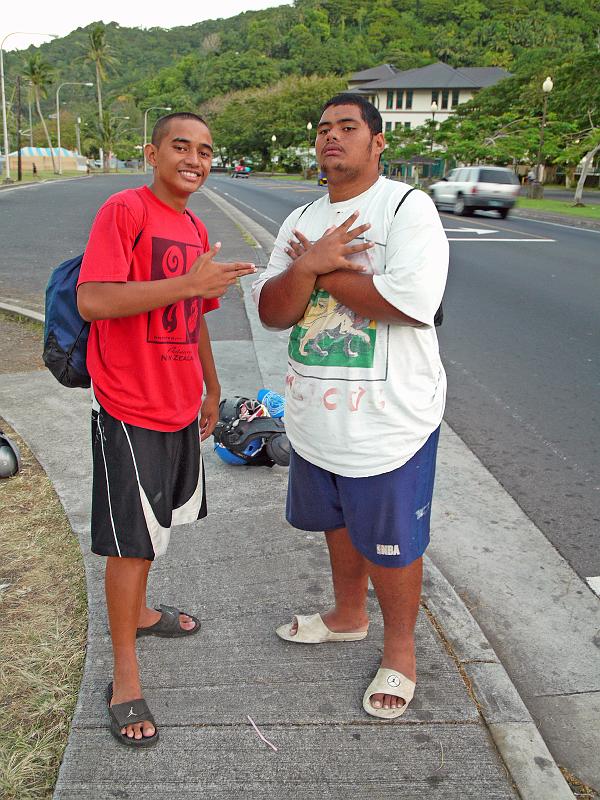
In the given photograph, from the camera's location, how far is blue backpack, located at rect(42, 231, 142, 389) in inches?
89.1

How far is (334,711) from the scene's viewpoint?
237 cm

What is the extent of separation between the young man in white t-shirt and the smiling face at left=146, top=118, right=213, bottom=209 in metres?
0.35

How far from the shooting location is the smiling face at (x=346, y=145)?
2180 mm

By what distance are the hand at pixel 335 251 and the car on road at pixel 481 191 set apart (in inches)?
890

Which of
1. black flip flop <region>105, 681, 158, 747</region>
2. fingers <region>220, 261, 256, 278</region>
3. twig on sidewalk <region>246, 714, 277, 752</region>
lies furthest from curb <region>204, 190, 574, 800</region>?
fingers <region>220, 261, 256, 278</region>

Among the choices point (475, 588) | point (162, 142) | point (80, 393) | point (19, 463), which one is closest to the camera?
point (162, 142)

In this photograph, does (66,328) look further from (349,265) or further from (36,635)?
(36,635)

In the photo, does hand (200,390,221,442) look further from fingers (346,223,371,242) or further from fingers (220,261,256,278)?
fingers (346,223,371,242)

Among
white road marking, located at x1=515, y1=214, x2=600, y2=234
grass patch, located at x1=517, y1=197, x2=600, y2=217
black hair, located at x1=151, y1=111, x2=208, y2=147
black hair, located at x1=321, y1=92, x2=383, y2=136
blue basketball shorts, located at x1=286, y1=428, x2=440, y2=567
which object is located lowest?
white road marking, located at x1=515, y1=214, x2=600, y2=234

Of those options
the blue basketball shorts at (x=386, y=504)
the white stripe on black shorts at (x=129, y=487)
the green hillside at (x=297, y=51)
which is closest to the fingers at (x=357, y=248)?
the blue basketball shorts at (x=386, y=504)

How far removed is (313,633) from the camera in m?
2.71

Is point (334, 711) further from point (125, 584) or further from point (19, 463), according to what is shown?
point (19, 463)

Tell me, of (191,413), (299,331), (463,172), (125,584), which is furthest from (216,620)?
(463,172)

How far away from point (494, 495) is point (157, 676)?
7.35 ft
